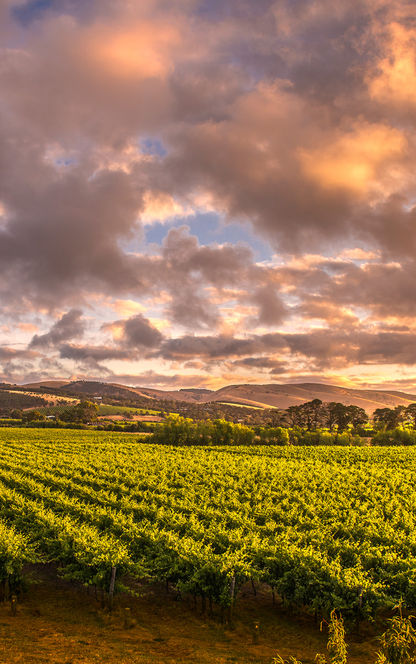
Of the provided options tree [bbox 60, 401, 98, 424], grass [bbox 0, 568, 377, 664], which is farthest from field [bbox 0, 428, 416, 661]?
tree [bbox 60, 401, 98, 424]

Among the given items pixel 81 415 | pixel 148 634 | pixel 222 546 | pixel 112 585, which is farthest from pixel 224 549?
pixel 81 415

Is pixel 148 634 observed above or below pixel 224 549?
below

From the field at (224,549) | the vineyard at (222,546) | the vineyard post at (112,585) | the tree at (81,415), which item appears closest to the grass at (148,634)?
the vineyard post at (112,585)

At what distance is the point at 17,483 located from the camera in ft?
132

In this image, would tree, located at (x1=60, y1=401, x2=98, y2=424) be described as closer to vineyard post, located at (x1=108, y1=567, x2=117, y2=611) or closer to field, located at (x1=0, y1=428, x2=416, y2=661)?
field, located at (x1=0, y1=428, x2=416, y2=661)

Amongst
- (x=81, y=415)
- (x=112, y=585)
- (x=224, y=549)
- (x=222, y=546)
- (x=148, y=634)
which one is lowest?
(x=81, y=415)

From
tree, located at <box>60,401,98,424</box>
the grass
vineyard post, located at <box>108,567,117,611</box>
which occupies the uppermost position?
vineyard post, located at <box>108,567,117,611</box>

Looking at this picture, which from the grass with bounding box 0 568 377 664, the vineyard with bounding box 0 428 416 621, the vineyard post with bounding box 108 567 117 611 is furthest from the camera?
the vineyard post with bounding box 108 567 117 611

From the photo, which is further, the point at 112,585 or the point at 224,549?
the point at 224,549

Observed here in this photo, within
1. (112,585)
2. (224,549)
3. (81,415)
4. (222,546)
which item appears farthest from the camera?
(81,415)

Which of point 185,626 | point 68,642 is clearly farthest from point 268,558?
point 68,642

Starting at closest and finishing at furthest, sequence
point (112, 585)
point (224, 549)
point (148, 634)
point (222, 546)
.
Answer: point (148, 634), point (112, 585), point (222, 546), point (224, 549)

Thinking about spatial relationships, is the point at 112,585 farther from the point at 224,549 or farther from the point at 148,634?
the point at 224,549

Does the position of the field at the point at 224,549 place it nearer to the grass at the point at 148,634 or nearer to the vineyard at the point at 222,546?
the vineyard at the point at 222,546
